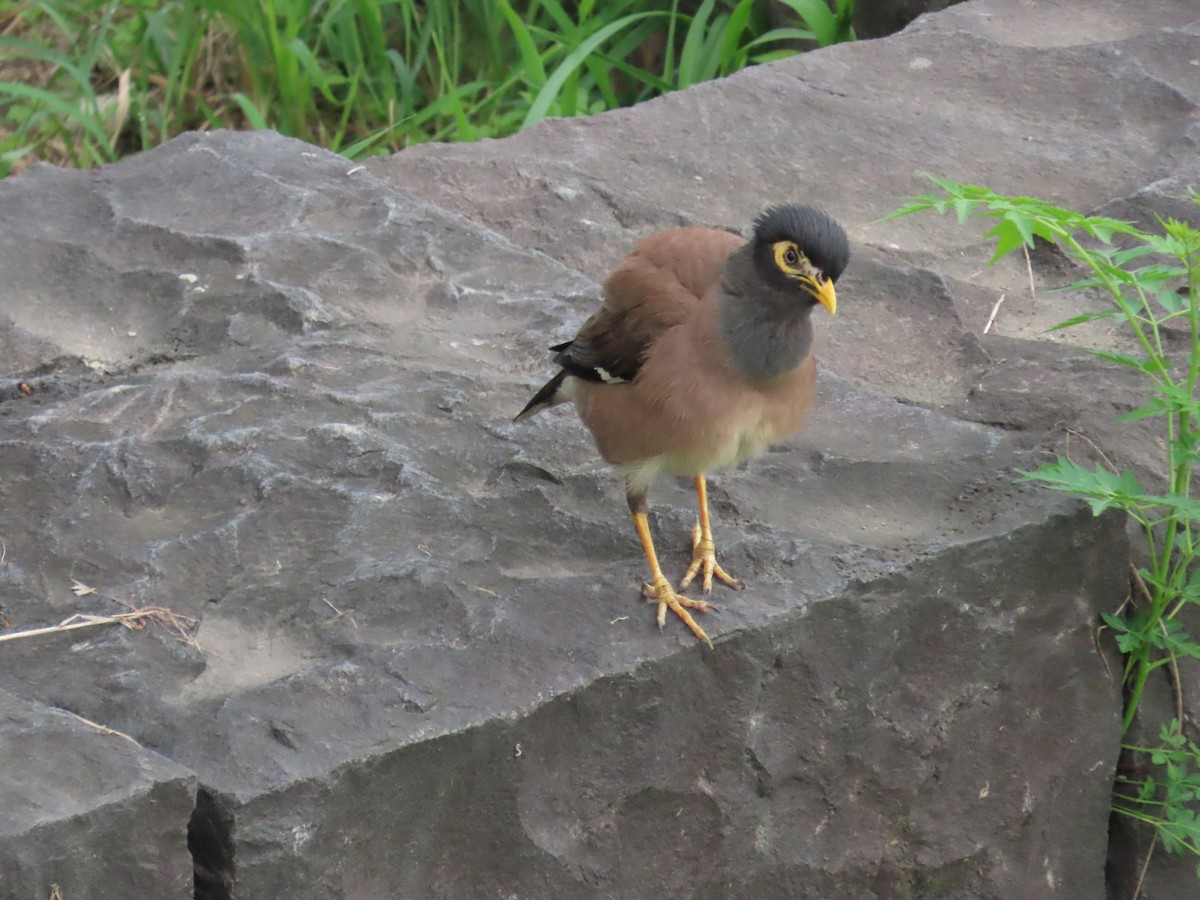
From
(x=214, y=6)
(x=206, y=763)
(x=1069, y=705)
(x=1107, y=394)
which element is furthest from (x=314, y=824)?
(x=214, y=6)

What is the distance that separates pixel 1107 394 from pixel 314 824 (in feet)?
8.20

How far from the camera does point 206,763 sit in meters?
2.65

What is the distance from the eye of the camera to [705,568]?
10.9 ft

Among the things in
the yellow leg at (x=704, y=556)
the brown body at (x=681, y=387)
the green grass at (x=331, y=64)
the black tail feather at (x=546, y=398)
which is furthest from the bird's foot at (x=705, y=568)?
the green grass at (x=331, y=64)

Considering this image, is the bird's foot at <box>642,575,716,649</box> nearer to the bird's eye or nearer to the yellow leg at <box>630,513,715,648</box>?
the yellow leg at <box>630,513,715,648</box>

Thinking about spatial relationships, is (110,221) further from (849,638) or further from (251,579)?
(849,638)

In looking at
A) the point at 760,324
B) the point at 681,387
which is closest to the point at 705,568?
the point at 681,387

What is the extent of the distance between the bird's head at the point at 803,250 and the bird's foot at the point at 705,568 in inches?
24.9

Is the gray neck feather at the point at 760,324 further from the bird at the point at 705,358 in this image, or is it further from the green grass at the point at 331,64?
the green grass at the point at 331,64

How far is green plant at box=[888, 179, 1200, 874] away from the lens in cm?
314

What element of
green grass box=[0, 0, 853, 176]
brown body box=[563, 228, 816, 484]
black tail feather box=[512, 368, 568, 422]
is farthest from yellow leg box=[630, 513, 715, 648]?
green grass box=[0, 0, 853, 176]

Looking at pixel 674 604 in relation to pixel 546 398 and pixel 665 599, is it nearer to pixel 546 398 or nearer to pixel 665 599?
pixel 665 599

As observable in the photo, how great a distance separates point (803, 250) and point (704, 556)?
2.45ft

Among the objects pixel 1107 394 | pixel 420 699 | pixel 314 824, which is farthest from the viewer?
pixel 1107 394
